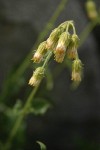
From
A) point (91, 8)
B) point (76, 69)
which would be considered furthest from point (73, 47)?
point (91, 8)

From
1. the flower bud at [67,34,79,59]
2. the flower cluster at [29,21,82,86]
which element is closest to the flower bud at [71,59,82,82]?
the flower cluster at [29,21,82,86]

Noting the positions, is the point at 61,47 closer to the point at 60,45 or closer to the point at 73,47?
the point at 60,45

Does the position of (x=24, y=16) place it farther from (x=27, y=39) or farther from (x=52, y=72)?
(x=52, y=72)

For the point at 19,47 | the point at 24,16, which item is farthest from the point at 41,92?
the point at 24,16

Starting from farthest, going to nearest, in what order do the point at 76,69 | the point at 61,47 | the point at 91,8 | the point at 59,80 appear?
the point at 59,80, the point at 91,8, the point at 76,69, the point at 61,47

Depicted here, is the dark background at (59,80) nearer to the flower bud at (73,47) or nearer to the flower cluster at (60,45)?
the flower cluster at (60,45)

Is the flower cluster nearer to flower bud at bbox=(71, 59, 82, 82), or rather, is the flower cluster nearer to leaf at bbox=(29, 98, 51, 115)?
flower bud at bbox=(71, 59, 82, 82)

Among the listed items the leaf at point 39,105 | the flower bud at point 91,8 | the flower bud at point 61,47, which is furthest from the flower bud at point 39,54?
the flower bud at point 91,8
